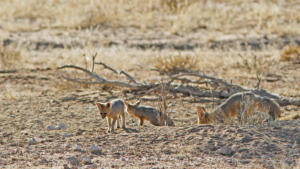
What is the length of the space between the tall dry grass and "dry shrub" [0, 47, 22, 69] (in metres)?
4.54

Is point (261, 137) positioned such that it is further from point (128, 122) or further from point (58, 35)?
point (58, 35)

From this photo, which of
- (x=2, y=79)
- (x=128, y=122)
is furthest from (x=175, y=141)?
(x=2, y=79)

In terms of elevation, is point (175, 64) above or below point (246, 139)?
above

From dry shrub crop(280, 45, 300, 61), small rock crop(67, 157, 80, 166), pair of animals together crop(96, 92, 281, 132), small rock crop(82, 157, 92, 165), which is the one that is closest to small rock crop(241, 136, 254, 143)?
pair of animals together crop(96, 92, 281, 132)

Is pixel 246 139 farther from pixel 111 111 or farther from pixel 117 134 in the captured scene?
pixel 111 111

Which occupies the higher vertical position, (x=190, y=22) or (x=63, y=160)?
(x=190, y=22)

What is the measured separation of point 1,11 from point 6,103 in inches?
490

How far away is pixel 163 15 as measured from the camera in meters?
19.7

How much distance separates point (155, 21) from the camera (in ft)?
61.9

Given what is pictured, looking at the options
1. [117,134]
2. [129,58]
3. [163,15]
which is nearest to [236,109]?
[117,134]

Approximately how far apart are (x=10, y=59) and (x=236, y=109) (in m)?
7.34

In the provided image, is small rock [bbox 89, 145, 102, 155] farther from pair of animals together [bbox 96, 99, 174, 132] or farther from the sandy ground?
pair of animals together [bbox 96, 99, 174, 132]

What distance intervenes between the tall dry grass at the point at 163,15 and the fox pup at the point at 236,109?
9.50 meters

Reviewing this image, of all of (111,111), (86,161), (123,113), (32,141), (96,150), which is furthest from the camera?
(123,113)
